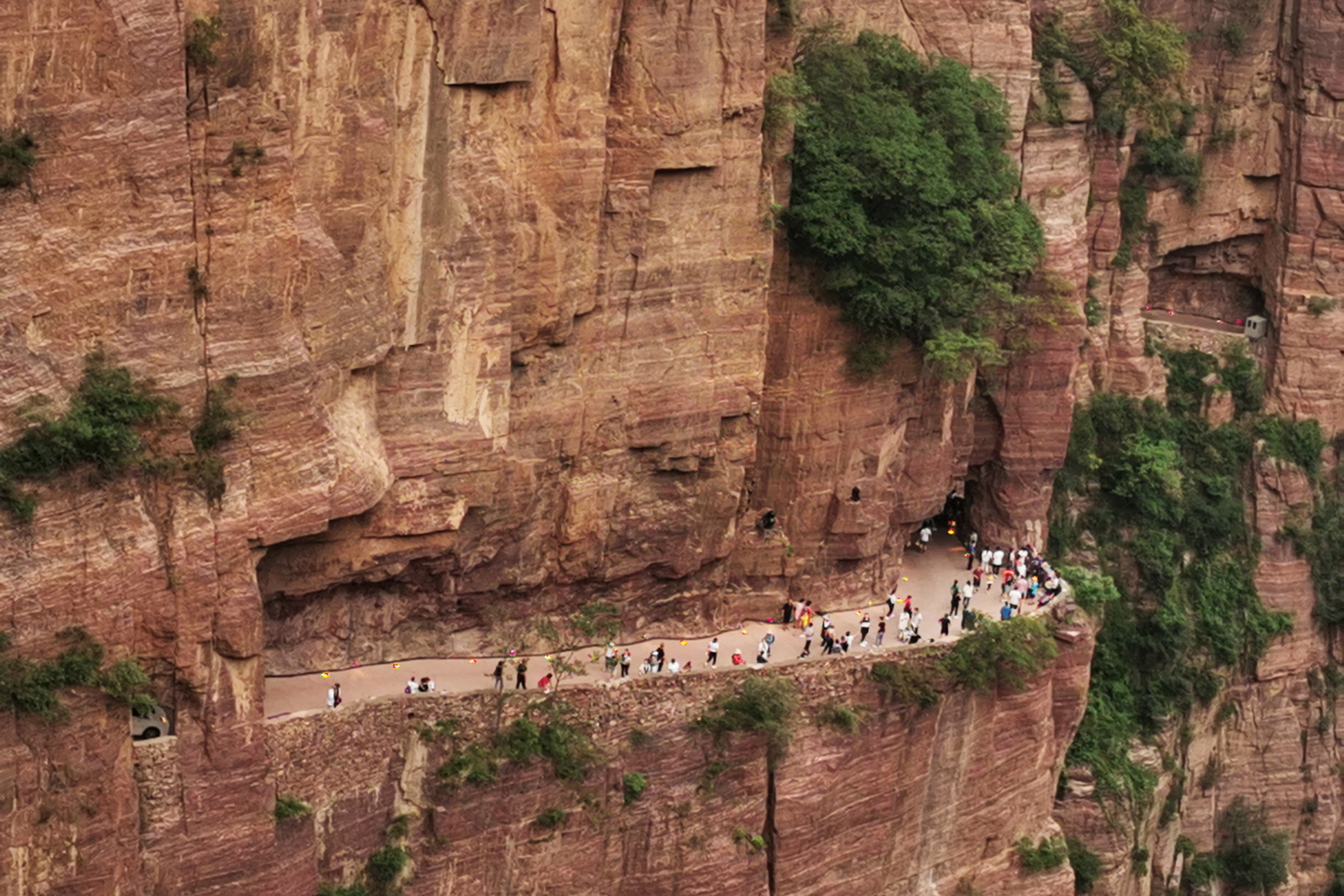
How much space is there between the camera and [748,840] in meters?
51.6

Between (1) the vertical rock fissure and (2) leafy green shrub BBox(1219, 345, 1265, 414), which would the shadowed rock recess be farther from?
(2) leafy green shrub BBox(1219, 345, 1265, 414)

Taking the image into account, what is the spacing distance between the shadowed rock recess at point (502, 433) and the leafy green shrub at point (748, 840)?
28cm

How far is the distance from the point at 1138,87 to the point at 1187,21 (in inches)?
189

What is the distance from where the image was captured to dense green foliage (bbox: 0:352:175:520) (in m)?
40.7

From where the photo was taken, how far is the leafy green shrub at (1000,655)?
177 ft

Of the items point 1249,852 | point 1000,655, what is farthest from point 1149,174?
point 1249,852

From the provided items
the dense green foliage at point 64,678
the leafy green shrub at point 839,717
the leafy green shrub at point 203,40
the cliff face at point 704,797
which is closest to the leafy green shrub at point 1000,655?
the cliff face at point 704,797

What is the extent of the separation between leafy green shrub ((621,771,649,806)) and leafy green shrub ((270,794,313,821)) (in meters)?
6.36

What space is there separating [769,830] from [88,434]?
53.9ft

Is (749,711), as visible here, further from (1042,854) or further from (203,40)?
(203,40)

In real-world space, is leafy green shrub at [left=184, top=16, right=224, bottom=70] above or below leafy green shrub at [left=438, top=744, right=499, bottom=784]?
above

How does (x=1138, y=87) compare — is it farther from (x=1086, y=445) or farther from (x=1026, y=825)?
(x=1026, y=825)

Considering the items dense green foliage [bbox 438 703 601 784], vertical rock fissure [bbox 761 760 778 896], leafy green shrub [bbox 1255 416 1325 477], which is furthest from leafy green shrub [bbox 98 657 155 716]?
leafy green shrub [bbox 1255 416 1325 477]

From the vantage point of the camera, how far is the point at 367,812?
1849 inches
